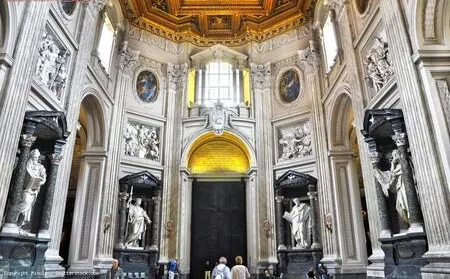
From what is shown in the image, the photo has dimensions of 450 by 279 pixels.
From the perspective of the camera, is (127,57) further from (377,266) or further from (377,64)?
(377,266)

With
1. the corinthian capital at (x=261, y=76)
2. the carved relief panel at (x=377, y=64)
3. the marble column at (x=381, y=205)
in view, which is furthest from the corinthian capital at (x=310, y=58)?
the marble column at (x=381, y=205)

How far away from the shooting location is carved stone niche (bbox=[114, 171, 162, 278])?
40.4 feet

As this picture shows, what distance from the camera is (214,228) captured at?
47.6 feet

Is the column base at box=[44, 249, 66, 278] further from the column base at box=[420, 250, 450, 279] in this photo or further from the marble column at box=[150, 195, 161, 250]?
the column base at box=[420, 250, 450, 279]

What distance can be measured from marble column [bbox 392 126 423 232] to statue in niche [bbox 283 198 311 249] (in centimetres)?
632

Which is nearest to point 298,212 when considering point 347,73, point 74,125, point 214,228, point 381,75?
point 214,228

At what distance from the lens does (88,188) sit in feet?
39.0

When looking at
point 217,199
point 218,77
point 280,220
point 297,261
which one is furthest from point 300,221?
point 218,77

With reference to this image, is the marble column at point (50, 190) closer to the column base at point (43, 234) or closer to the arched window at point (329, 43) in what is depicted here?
the column base at point (43, 234)

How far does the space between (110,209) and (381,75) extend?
9.66 meters

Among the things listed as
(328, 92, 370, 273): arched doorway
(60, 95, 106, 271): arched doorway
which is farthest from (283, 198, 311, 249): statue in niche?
(60, 95, 106, 271): arched doorway

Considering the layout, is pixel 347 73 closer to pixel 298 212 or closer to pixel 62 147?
pixel 298 212

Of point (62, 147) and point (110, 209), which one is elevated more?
point (62, 147)

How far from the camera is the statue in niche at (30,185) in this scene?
690 centimetres
